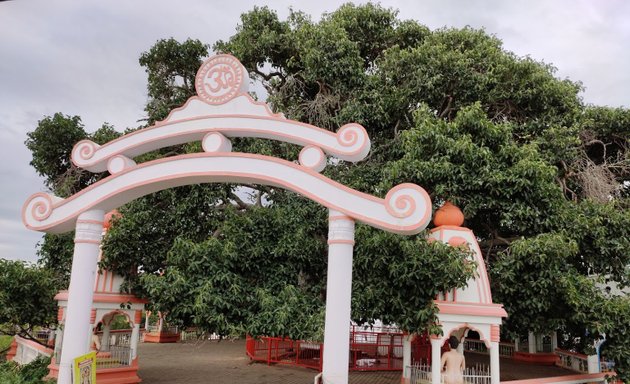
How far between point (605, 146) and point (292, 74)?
31.9 ft

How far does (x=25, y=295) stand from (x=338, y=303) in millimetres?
7886

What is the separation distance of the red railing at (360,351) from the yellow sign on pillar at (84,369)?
8.98 meters

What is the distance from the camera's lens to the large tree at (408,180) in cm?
973

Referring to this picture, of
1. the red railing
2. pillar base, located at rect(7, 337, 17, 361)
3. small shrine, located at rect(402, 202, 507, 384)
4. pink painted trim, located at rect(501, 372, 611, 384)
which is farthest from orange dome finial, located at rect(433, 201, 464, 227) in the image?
pillar base, located at rect(7, 337, 17, 361)

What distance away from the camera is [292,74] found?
16.3m

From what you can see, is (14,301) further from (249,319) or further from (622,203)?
(622,203)

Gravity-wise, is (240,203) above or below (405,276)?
above

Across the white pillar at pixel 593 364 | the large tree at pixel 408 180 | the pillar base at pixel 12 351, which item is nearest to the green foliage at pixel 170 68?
the large tree at pixel 408 180

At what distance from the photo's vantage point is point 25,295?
36.5ft

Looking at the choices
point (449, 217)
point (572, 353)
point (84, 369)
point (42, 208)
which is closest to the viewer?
point (84, 369)

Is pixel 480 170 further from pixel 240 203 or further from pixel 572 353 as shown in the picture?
pixel 572 353

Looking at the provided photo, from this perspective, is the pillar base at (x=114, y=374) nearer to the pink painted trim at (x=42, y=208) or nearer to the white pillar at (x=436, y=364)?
the pink painted trim at (x=42, y=208)

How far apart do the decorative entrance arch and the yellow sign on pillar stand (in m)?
0.88

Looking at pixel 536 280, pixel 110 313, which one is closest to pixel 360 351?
pixel 536 280
